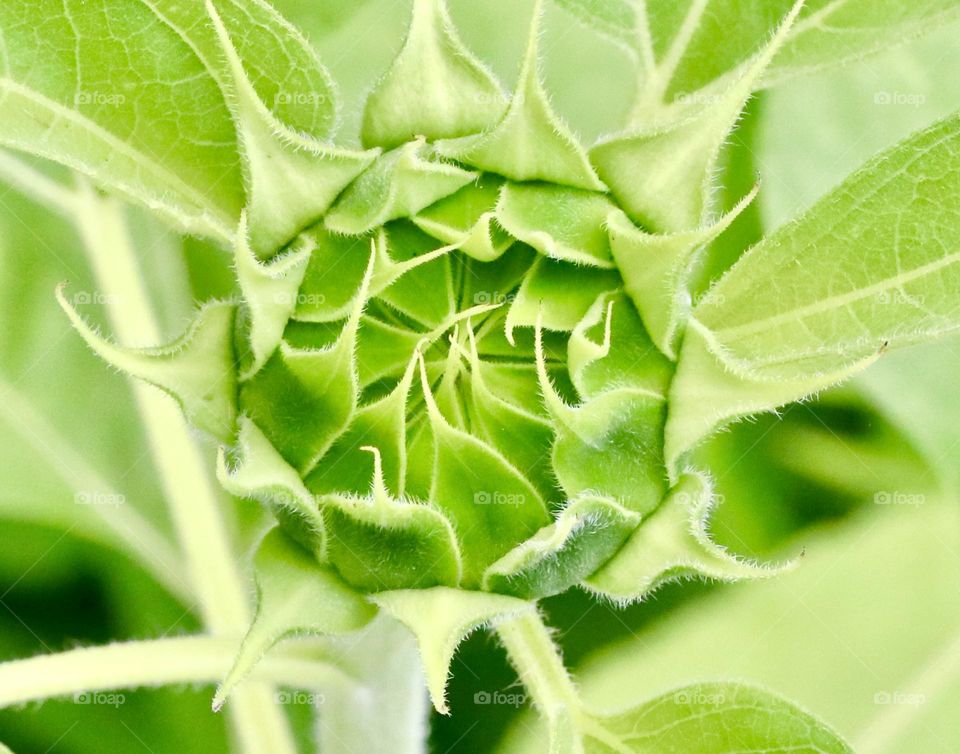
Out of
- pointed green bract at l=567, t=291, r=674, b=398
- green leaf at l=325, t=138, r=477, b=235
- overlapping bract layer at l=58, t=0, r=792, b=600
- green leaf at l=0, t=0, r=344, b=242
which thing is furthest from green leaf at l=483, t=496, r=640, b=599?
green leaf at l=0, t=0, r=344, b=242

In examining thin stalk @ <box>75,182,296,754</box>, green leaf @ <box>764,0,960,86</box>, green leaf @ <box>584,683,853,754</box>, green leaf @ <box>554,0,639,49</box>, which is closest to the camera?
green leaf @ <box>584,683,853,754</box>

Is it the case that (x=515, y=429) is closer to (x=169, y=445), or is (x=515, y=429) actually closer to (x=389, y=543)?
(x=389, y=543)

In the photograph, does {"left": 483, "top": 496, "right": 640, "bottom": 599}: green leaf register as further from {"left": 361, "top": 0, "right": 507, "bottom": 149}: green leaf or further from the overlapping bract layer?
{"left": 361, "top": 0, "right": 507, "bottom": 149}: green leaf

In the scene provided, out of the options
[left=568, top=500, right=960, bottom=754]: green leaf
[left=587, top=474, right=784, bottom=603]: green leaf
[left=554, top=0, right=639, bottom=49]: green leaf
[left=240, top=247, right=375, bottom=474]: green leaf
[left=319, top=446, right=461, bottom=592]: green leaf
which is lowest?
[left=568, top=500, right=960, bottom=754]: green leaf

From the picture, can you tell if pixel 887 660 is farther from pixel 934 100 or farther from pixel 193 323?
pixel 193 323

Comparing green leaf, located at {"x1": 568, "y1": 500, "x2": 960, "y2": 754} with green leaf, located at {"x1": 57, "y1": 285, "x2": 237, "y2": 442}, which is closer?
green leaf, located at {"x1": 57, "y1": 285, "x2": 237, "y2": 442}

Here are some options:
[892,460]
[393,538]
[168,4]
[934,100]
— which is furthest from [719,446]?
[168,4]
